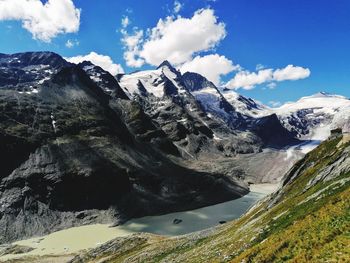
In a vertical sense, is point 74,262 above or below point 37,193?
below

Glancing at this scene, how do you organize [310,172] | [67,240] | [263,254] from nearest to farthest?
[263,254], [310,172], [67,240]

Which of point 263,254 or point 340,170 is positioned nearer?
point 263,254

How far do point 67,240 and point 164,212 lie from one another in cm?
4817

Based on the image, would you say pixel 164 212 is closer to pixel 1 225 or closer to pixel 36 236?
pixel 36 236

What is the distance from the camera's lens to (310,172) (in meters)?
54.2

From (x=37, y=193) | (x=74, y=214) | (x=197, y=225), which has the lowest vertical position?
(x=197, y=225)

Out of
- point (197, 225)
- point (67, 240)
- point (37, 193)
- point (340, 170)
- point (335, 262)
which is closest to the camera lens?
point (335, 262)

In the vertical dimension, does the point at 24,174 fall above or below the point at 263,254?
above

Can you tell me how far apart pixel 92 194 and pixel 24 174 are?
3289cm

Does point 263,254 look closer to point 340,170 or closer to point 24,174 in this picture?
point 340,170

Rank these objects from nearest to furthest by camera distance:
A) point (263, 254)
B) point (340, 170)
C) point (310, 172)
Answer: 1. point (263, 254)
2. point (340, 170)
3. point (310, 172)

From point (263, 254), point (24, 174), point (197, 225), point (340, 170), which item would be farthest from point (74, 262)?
point (24, 174)

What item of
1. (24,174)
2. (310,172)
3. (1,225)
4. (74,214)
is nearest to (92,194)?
(74,214)

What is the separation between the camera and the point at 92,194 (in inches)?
7579
